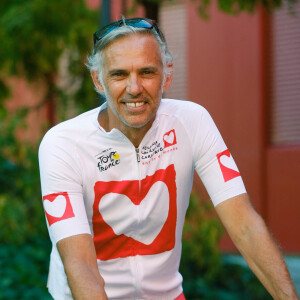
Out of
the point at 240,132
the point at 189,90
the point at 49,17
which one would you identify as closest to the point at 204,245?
the point at 49,17

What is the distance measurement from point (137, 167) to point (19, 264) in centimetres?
430

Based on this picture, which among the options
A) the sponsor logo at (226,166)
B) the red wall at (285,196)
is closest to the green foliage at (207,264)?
the red wall at (285,196)

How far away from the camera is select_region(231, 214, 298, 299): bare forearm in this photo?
2.76 m

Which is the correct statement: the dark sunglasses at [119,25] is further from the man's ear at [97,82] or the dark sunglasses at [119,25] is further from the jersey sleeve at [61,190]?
the jersey sleeve at [61,190]

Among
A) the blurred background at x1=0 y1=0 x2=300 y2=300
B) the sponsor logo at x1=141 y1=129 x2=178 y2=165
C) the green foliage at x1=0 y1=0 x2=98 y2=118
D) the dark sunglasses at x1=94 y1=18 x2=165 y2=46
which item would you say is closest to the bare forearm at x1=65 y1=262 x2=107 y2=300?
the sponsor logo at x1=141 y1=129 x2=178 y2=165

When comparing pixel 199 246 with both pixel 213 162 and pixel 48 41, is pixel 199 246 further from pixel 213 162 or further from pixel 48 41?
pixel 213 162

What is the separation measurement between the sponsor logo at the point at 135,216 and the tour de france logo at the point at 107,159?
0.07 metres

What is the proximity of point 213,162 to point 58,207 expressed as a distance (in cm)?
69

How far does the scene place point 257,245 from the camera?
2914mm

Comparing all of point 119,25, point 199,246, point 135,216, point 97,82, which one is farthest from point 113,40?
point 199,246

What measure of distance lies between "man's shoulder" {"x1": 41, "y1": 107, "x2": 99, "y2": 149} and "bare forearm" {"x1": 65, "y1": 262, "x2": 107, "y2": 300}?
1.81 ft

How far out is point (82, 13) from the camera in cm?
802

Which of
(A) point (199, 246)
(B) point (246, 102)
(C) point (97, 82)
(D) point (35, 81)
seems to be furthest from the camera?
(B) point (246, 102)

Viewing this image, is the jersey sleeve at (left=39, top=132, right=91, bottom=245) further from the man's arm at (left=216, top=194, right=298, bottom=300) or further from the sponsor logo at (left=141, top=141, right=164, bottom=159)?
the man's arm at (left=216, top=194, right=298, bottom=300)
